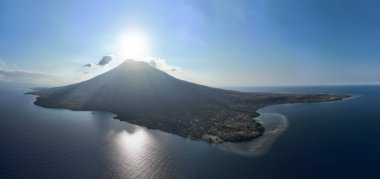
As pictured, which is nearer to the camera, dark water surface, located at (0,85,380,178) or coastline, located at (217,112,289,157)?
dark water surface, located at (0,85,380,178)

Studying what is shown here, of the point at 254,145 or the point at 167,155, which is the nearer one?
the point at 167,155

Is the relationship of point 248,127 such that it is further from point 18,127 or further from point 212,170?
point 18,127

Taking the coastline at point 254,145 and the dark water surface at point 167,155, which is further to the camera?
the coastline at point 254,145

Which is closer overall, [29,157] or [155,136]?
[29,157]

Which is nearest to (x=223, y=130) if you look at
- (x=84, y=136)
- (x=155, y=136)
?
(x=155, y=136)

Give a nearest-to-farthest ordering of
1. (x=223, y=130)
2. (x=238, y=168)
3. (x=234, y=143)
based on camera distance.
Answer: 1. (x=238, y=168)
2. (x=234, y=143)
3. (x=223, y=130)

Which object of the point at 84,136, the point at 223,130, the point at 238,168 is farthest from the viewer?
the point at 223,130

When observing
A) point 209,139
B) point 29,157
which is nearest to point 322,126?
point 209,139

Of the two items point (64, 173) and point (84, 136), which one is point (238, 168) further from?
point (84, 136)

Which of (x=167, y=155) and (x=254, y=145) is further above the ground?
(x=254, y=145)
